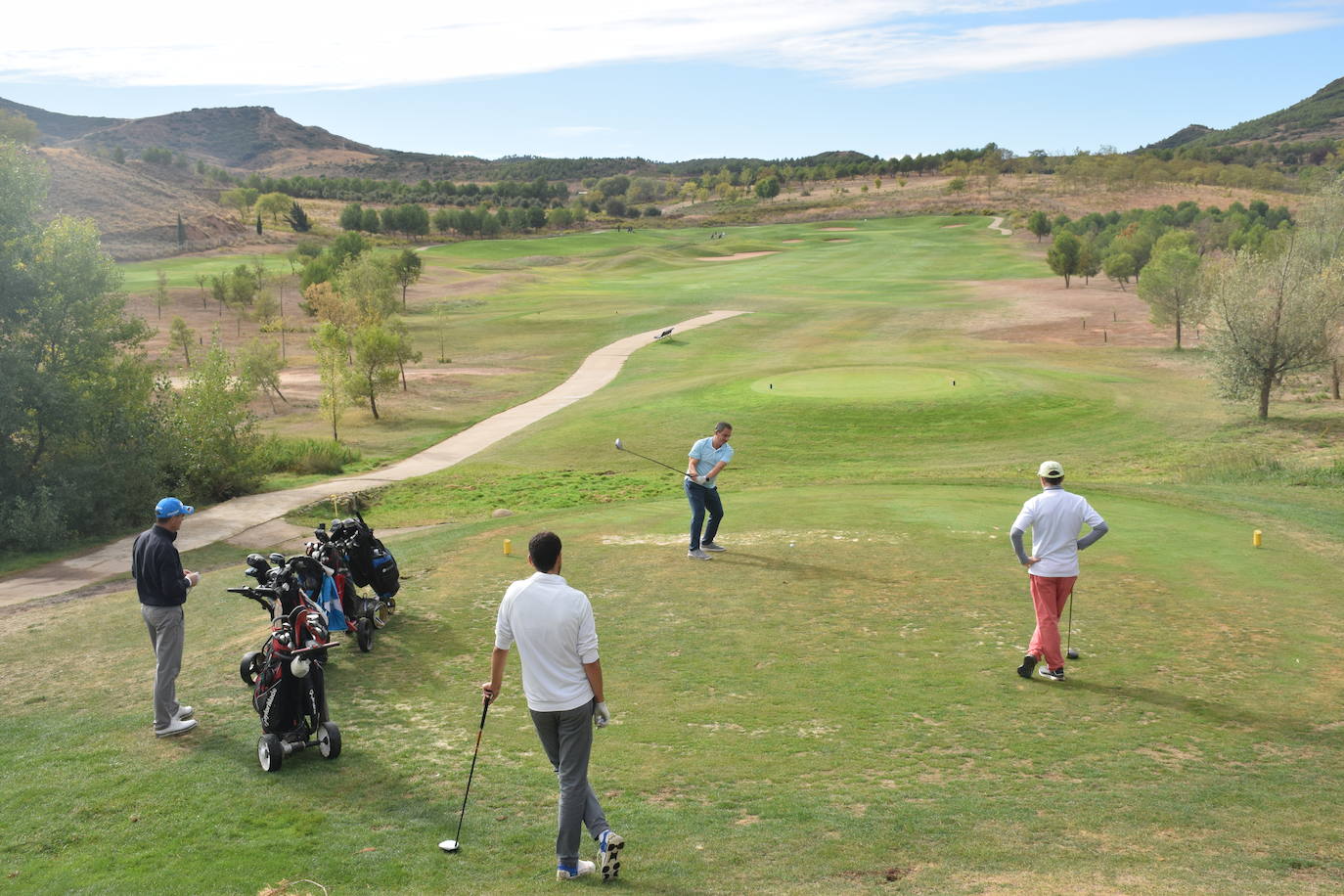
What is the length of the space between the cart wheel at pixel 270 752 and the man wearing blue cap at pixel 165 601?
1.44 meters

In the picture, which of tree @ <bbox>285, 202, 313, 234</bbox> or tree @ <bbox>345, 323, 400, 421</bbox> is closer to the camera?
tree @ <bbox>345, 323, 400, 421</bbox>

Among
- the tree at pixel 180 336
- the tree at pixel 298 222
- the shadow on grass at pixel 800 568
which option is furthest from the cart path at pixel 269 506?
the tree at pixel 298 222

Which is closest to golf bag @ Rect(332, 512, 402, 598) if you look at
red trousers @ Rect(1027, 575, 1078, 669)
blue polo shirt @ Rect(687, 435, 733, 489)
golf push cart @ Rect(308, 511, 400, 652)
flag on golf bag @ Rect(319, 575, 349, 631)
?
golf push cart @ Rect(308, 511, 400, 652)

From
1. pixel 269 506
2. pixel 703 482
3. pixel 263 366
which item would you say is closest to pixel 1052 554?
pixel 703 482

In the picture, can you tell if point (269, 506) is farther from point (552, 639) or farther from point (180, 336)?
point (180, 336)

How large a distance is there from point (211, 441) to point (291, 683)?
22.6m

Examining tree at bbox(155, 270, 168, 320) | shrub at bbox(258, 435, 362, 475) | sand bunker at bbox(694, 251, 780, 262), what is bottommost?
shrub at bbox(258, 435, 362, 475)

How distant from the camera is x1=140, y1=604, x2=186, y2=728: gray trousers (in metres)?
10.2

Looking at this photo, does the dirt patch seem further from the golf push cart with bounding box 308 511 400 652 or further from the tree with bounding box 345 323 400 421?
the golf push cart with bounding box 308 511 400 652

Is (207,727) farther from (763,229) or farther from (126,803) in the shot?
(763,229)

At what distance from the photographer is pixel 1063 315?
245ft

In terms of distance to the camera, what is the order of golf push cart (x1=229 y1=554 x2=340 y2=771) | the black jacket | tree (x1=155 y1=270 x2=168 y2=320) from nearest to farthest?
golf push cart (x1=229 y1=554 x2=340 y2=771) → the black jacket → tree (x1=155 y1=270 x2=168 y2=320)

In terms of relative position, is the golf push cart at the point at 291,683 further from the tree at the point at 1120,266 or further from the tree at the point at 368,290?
the tree at the point at 1120,266

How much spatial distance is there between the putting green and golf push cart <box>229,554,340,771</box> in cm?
3240
